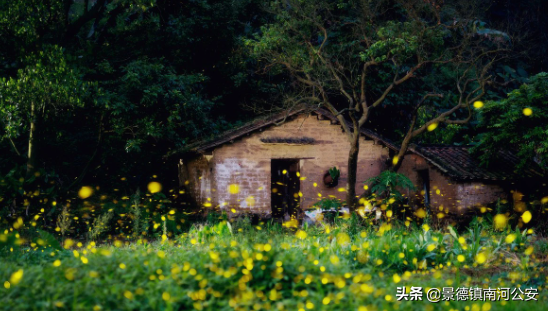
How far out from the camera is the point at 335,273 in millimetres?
6480

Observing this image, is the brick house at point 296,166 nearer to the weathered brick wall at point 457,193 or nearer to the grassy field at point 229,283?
the weathered brick wall at point 457,193

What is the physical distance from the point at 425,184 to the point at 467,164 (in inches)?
80.0

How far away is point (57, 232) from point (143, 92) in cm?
504

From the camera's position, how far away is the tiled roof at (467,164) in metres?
16.3

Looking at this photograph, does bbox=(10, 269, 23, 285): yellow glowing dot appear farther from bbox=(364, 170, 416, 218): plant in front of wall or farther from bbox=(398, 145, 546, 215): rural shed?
bbox=(398, 145, 546, 215): rural shed

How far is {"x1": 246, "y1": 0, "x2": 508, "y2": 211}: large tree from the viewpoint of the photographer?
15906 mm

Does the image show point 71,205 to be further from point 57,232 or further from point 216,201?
point 216,201

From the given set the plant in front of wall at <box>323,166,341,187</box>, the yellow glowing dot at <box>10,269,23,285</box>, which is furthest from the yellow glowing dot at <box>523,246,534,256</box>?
the plant in front of wall at <box>323,166,341,187</box>

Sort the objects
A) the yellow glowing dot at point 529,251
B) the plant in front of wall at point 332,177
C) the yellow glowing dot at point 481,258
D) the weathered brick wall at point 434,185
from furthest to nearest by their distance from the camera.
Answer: the plant in front of wall at point 332,177
the weathered brick wall at point 434,185
the yellow glowing dot at point 529,251
the yellow glowing dot at point 481,258

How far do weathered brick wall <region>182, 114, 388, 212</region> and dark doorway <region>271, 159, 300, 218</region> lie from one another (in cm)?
34

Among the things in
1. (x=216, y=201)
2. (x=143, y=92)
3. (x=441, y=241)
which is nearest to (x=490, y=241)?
(x=441, y=241)

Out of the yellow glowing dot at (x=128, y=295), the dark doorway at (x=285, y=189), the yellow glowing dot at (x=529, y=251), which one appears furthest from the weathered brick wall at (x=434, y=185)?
the yellow glowing dot at (x=128, y=295)

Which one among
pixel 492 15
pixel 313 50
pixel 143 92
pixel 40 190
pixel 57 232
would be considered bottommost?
pixel 57 232

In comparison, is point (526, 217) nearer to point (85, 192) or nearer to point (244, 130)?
point (244, 130)
